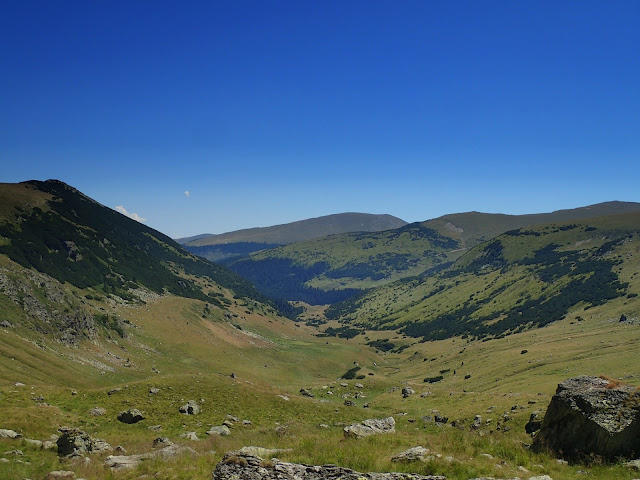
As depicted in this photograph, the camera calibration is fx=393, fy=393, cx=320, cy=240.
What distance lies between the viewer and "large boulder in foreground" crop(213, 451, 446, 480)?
46.8 ft

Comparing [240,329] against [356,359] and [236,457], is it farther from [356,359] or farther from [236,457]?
[236,457]

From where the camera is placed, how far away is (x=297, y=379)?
11550 centimetres

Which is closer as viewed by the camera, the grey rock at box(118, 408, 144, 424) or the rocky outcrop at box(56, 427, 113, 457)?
the rocky outcrop at box(56, 427, 113, 457)

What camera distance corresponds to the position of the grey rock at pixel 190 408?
137 feet

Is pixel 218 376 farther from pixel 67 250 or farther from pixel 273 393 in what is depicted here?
pixel 67 250

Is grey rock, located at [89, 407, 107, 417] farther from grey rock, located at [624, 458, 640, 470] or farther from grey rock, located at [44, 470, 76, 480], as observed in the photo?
grey rock, located at [624, 458, 640, 470]

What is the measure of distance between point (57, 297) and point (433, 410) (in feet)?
276

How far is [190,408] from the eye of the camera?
42.5 meters

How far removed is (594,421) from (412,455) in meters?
9.27

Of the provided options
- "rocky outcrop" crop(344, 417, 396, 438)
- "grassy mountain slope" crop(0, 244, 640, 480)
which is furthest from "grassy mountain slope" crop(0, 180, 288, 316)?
"rocky outcrop" crop(344, 417, 396, 438)

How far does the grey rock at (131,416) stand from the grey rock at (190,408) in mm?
4621

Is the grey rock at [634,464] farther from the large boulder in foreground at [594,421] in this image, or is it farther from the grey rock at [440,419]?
the grey rock at [440,419]

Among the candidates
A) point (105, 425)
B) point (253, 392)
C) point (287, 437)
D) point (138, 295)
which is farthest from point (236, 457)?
point (138, 295)

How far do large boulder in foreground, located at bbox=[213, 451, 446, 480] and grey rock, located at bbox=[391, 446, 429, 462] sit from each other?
251 cm
